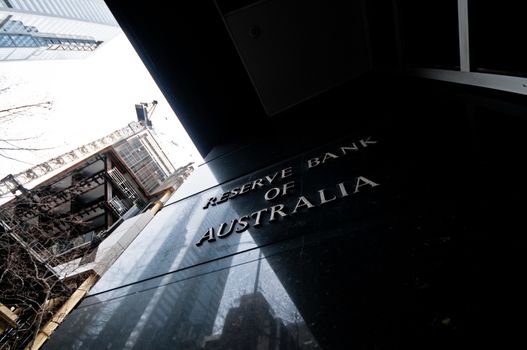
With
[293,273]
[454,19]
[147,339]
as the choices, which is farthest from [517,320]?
[454,19]

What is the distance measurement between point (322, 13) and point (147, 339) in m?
5.34

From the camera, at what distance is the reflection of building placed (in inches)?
51.5

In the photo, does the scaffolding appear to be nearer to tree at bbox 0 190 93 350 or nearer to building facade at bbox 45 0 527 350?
tree at bbox 0 190 93 350

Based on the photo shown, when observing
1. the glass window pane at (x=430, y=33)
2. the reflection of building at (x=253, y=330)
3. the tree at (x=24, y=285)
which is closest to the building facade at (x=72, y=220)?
the tree at (x=24, y=285)

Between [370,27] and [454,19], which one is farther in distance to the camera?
[370,27]

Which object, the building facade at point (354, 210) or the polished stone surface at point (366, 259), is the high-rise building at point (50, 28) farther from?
the polished stone surface at point (366, 259)

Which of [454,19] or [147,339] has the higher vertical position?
[454,19]

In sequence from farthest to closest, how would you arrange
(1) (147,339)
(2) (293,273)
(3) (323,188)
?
(3) (323,188)
(1) (147,339)
(2) (293,273)

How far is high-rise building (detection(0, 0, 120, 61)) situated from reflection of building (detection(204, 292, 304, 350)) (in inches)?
2403

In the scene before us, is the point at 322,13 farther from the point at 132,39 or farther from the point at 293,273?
the point at 293,273

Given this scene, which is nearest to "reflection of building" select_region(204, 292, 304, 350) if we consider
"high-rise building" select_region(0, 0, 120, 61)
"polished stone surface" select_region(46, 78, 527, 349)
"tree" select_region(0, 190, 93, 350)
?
"polished stone surface" select_region(46, 78, 527, 349)

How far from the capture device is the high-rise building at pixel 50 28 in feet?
174

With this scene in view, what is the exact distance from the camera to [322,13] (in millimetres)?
4852

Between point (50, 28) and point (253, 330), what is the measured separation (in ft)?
295
